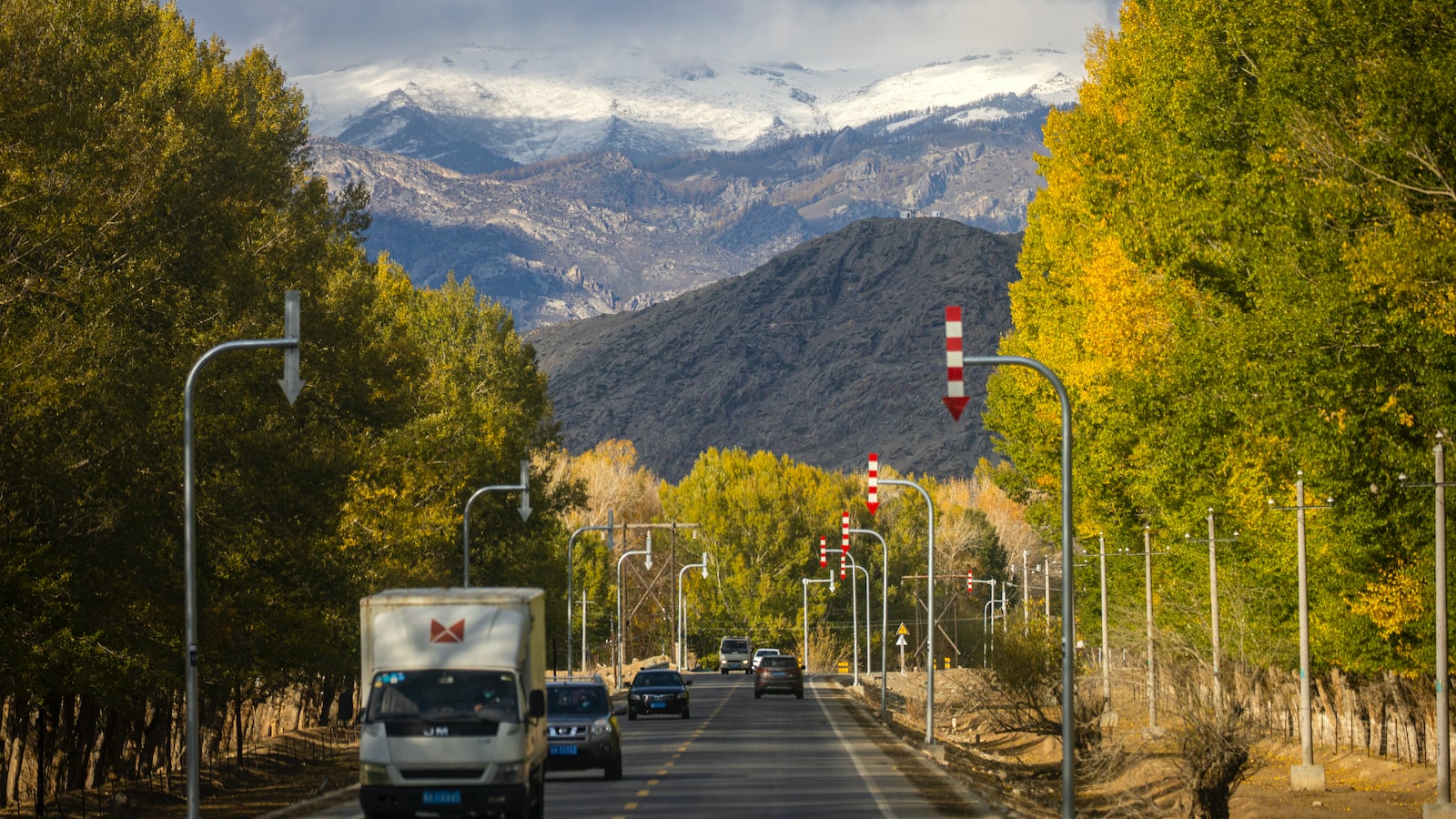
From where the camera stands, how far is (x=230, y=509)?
35.8m

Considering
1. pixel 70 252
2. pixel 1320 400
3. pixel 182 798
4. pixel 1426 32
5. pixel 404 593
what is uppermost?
pixel 1426 32

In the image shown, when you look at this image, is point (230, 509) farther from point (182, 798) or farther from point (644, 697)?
point (644, 697)

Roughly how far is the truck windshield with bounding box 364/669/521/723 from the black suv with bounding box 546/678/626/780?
9.71 metres

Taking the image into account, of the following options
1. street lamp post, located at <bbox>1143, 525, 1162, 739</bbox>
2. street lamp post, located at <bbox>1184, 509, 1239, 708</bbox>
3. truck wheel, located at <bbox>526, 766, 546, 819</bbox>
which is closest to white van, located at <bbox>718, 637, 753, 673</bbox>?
street lamp post, located at <bbox>1143, 525, 1162, 739</bbox>

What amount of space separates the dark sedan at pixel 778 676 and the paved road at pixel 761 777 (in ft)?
55.4

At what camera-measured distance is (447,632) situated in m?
21.0

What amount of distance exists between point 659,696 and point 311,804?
89.4ft

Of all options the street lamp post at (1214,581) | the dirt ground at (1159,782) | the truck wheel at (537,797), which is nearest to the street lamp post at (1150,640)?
the dirt ground at (1159,782)

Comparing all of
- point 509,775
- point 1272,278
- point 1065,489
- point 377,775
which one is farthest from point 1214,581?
point 377,775

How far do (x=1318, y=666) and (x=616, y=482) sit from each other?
4588 inches

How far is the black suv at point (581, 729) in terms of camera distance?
100 feet

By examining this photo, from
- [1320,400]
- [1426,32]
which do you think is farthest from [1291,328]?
[1426,32]

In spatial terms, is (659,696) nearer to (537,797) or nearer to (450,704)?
(537,797)

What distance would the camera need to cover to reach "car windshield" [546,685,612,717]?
103 feet
